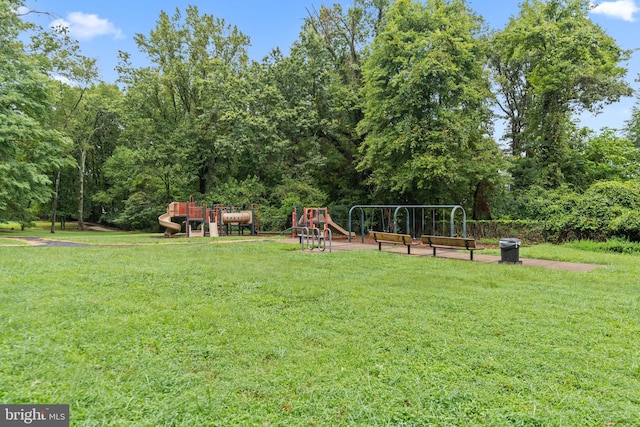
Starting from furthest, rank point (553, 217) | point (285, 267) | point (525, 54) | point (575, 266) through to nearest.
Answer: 1. point (525, 54)
2. point (553, 217)
3. point (575, 266)
4. point (285, 267)

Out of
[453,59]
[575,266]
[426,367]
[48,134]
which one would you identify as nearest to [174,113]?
[48,134]

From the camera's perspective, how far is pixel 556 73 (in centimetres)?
1952

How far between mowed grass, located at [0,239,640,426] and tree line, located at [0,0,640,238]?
36.2 ft

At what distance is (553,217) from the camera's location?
14930 millimetres

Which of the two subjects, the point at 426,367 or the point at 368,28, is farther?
the point at 368,28

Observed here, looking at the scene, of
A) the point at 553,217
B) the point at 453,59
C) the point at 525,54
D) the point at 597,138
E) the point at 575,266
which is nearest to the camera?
the point at 575,266

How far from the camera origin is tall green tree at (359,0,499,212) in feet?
51.8

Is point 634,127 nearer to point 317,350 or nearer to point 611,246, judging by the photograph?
point 611,246

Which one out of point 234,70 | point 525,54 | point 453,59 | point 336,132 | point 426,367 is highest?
point 234,70

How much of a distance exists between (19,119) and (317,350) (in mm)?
16748

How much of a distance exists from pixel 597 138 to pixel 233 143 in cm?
2222

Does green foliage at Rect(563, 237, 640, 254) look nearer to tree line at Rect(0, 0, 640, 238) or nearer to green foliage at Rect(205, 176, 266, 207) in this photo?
tree line at Rect(0, 0, 640, 238)

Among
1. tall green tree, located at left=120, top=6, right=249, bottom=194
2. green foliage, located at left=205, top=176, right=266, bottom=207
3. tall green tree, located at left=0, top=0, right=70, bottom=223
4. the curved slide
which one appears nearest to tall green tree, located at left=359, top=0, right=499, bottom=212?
green foliage, located at left=205, top=176, right=266, bottom=207

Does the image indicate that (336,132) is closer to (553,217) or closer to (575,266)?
(553,217)
